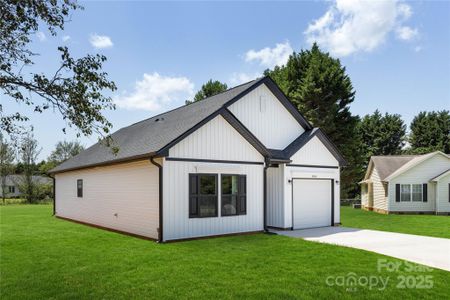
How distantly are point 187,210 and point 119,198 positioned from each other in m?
3.57

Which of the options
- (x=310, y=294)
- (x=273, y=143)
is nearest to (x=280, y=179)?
(x=273, y=143)

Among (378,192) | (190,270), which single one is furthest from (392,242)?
(378,192)

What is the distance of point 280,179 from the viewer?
1356 cm

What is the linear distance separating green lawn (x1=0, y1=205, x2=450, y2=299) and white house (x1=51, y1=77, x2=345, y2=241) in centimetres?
135

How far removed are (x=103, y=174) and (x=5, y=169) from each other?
34657 mm

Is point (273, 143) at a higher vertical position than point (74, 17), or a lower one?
lower

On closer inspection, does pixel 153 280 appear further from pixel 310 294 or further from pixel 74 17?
pixel 74 17

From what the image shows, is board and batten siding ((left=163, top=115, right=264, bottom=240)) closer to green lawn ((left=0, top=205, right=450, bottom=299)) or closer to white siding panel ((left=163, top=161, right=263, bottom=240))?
white siding panel ((left=163, top=161, right=263, bottom=240))

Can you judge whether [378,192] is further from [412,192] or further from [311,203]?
[311,203]

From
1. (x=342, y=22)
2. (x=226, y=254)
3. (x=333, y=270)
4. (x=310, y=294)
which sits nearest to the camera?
(x=310, y=294)

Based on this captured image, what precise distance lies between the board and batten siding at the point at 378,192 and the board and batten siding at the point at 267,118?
11.5 m

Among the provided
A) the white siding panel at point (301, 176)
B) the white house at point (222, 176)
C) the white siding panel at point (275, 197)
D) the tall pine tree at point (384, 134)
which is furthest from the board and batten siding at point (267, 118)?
the tall pine tree at point (384, 134)

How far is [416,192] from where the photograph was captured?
22.8 meters

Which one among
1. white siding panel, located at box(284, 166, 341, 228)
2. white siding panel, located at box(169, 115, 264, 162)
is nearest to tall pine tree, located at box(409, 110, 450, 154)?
white siding panel, located at box(284, 166, 341, 228)
